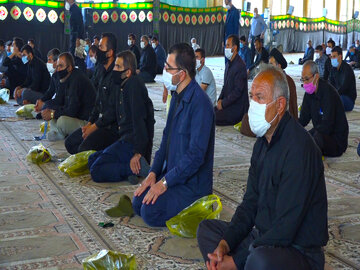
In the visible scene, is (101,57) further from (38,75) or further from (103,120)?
(38,75)

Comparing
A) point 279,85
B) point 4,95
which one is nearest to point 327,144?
point 279,85

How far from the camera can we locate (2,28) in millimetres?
14820

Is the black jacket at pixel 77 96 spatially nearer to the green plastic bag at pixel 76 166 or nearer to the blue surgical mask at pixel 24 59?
the green plastic bag at pixel 76 166

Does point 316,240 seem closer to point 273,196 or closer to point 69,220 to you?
point 273,196

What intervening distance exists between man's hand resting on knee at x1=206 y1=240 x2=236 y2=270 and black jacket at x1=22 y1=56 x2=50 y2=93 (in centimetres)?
585

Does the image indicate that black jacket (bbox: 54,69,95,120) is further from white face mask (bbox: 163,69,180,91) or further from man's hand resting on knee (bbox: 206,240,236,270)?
man's hand resting on knee (bbox: 206,240,236,270)

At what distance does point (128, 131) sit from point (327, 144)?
176 centimetres

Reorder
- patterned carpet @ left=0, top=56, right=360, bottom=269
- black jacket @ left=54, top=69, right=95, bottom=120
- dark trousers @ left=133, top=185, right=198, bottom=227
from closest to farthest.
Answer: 1. patterned carpet @ left=0, top=56, right=360, bottom=269
2. dark trousers @ left=133, top=185, right=198, bottom=227
3. black jacket @ left=54, top=69, right=95, bottom=120

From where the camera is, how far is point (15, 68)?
8.52 meters

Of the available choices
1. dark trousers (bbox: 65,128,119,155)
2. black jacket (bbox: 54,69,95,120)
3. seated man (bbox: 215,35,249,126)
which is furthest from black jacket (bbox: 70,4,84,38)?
dark trousers (bbox: 65,128,119,155)

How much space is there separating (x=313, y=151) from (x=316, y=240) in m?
0.33

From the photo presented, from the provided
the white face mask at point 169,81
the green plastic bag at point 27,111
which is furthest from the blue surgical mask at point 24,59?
the white face mask at point 169,81

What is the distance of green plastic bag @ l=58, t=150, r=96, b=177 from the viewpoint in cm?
418

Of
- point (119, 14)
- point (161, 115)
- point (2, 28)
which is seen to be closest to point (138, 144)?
point (161, 115)
